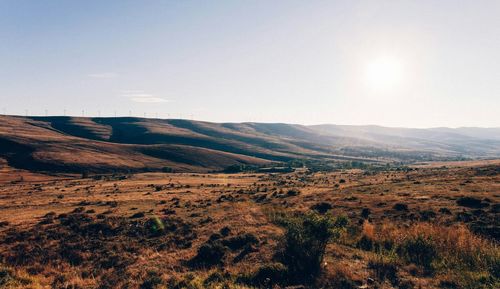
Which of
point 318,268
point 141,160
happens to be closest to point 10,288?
point 318,268

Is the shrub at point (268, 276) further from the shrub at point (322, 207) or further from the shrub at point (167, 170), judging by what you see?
the shrub at point (167, 170)

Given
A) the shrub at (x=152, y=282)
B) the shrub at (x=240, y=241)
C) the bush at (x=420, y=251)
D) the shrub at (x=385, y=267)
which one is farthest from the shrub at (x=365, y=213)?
the shrub at (x=152, y=282)

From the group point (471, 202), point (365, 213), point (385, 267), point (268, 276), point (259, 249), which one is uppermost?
point (471, 202)

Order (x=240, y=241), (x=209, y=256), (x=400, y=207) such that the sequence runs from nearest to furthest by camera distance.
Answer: (x=209, y=256) → (x=240, y=241) → (x=400, y=207)

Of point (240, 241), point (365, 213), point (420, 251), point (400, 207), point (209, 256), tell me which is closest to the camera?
point (420, 251)

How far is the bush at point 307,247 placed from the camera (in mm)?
16859

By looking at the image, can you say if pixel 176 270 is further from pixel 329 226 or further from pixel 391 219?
pixel 391 219

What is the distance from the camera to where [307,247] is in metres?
18.1

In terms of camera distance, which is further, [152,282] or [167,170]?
[167,170]

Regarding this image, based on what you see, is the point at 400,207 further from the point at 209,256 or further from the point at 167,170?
the point at 167,170

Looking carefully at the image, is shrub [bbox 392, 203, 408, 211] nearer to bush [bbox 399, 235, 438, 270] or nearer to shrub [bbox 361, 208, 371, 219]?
shrub [bbox 361, 208, 371, 219]

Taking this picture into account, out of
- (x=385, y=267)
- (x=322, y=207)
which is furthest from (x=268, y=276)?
(x=322, y=207)

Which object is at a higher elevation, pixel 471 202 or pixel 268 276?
pixel 471 202

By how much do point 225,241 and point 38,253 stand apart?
13231mm
